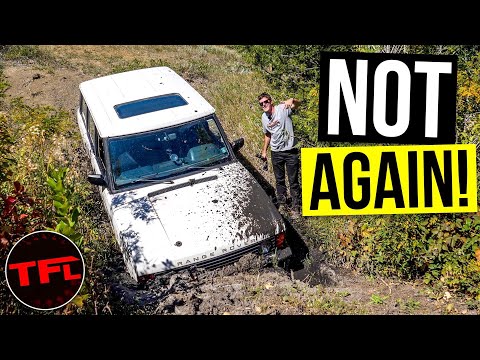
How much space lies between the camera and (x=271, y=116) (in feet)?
22.0

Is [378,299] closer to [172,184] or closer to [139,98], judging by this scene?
[172,184]

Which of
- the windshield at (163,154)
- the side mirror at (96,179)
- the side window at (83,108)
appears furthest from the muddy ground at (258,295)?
the side window at (83,108)

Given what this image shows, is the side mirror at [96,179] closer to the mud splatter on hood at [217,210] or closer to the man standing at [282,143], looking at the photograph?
the mud splatter on hood at [217,210]

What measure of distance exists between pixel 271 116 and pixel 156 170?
6.11 ft

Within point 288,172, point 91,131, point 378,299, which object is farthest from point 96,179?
point 378,299

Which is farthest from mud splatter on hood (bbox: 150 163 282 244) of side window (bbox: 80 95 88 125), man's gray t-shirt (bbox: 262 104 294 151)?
side window (bbox: 80 95 88 125)

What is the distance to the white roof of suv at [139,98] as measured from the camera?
5875mm

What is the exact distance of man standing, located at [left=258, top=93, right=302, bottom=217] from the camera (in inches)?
261

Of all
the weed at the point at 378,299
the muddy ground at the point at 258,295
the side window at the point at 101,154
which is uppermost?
the side window at the point at 101,154

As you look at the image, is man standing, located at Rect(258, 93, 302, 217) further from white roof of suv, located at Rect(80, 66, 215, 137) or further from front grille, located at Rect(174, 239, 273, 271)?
front grille, located at Rect(174, 239, 273, 271)

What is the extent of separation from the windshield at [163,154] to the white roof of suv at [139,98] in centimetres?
11

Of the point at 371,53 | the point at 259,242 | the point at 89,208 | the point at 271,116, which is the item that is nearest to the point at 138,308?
the point at 259,242

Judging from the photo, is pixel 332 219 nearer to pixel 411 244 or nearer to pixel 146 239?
pixel 411 244

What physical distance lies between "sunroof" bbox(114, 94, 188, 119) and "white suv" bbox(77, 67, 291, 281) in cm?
1
